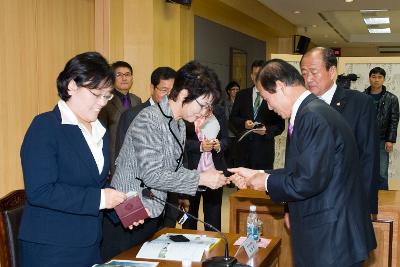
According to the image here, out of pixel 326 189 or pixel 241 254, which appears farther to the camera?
pixel 241 254

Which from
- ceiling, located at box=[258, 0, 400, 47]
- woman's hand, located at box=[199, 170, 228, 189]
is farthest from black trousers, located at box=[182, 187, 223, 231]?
ceiling, located at box=[258, 0, 400, 47]

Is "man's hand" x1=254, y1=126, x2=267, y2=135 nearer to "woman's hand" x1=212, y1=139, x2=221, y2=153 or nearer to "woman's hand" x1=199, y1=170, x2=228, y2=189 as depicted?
"woman's hand" x1=212, y1=139, x2=221, y2=153

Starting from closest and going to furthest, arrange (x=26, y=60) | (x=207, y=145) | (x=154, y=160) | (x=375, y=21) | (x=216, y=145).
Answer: (x=154, y=160) < (x=207, y=145) < (x=216, y=145) < (x=26, y=60) < (x=375, y=21)

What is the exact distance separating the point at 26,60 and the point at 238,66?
609 centimetres

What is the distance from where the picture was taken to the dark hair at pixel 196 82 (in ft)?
7.09

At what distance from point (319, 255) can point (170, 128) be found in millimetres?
815

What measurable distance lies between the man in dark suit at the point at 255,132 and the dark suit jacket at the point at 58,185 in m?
3.15

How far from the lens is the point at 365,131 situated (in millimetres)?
2902

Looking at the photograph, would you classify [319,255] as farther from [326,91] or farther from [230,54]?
[230,54]

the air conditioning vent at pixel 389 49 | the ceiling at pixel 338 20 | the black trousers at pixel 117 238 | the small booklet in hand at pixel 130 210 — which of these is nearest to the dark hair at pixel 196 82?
the small booklet in hand at pixel 130 210

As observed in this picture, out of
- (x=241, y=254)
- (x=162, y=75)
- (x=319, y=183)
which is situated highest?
(x=162, y=75)

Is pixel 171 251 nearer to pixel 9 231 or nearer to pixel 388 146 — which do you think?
pixel 9 231

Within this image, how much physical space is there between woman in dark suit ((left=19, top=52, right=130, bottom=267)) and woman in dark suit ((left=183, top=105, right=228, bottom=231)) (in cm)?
191

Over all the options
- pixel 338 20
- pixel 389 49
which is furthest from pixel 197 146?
pixel 389 49
